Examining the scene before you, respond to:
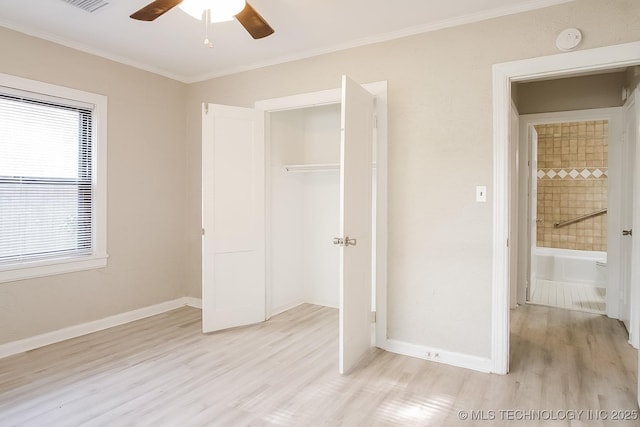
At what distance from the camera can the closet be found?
4.16 metres

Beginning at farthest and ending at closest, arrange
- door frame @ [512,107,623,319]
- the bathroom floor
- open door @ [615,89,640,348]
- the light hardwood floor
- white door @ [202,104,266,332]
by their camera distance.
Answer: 1. the bathroom floor
2. door frame @ [512,107,623,319]
3. white door @ [202,104,266,332]
4. open door @ [615,89,640,348]
5. the light hardwood floor

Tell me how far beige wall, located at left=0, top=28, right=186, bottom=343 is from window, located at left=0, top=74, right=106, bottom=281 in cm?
10

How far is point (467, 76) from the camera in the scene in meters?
2.83

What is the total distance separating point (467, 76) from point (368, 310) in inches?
77.7

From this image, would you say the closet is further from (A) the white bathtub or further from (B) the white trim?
(A) the white bathtub

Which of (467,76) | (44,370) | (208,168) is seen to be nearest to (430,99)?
(467,76)

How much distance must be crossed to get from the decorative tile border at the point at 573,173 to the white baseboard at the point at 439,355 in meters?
4.60

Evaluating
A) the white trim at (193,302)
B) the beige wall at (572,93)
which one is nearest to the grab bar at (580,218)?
the beige wall at (572,93)

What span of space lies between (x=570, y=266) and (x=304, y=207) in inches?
169

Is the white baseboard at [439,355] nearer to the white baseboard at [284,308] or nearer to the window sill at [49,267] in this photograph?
the white baseboard at [284,308]

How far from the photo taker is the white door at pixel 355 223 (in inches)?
106

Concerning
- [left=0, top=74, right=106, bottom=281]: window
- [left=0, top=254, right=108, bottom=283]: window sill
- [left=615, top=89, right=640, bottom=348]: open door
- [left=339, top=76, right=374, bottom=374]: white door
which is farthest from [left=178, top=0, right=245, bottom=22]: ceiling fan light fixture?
[left=615, top=89, right=640, bottom=348]: open door

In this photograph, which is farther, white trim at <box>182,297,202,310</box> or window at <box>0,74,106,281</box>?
white trim at <box>182,297,202,310</box>

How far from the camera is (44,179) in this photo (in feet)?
10.7
